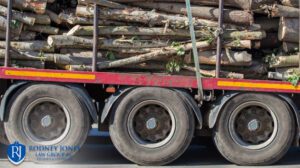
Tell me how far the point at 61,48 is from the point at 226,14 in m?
2.40

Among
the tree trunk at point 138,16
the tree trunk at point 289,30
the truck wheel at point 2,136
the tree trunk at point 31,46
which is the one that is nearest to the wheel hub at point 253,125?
the tree trunk at point 289,30

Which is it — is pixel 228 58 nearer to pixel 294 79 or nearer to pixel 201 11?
pixel 201 11

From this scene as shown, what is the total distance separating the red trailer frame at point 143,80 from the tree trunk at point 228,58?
0.28 m

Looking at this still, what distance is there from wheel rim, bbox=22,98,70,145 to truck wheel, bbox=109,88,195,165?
0.68 m

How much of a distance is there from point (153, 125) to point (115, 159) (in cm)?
90

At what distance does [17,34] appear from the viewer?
27.9 feet

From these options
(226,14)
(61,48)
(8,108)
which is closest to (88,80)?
(61,48)

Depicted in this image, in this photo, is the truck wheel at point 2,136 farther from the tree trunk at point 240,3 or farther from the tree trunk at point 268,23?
the tree trunk at point 268,23

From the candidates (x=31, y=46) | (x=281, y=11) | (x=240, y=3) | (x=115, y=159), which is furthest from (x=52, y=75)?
(x=281, y=11)

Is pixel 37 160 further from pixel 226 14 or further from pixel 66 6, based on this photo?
pixel 226 14

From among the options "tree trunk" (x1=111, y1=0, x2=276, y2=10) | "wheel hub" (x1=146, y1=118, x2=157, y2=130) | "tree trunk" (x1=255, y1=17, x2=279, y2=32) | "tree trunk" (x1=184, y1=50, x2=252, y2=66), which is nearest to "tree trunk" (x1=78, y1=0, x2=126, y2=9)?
"tree trunk" (x1=111, y1=0, x2=276, y2=10)

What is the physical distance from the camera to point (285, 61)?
8805mm

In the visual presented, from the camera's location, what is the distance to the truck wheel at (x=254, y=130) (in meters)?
8.74

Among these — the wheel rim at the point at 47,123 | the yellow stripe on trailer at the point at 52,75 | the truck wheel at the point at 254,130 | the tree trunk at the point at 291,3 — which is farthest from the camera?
the tree trunk at the point at 291,3
